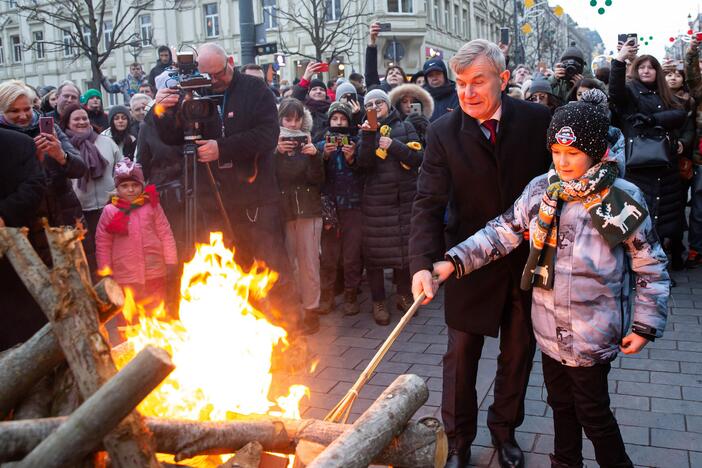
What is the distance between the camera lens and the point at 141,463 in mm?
2160

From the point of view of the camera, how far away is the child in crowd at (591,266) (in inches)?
125

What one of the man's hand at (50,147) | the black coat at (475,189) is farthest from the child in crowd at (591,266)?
the man's hand at (50,147)

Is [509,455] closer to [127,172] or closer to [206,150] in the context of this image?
[206,150]

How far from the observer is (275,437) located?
2.71m

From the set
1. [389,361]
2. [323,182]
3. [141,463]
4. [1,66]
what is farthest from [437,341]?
[1,66]

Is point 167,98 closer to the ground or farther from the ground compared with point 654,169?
farther from the ground

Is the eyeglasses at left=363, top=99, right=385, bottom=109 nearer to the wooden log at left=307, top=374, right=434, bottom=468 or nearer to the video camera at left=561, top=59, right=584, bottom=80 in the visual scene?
the video camera at left=561, top=59, right=584, bottom=80

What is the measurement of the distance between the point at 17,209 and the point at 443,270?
2796 mm

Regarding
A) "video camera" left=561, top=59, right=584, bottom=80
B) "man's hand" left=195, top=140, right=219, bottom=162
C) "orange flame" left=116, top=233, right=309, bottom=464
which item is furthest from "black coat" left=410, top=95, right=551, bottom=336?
"video camera" left=561, top=59, right=584, bottom=80

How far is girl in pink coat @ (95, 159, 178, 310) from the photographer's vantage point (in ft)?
19.4

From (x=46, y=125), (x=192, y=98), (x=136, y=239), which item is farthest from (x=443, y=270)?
(x=46, y=125)

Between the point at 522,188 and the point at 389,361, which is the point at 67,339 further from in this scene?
the point at 389,361

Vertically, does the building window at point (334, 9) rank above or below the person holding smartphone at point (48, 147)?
above

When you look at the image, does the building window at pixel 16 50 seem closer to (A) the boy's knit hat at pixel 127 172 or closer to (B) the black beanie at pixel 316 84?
(B) the black beanie at pixel 316 84
